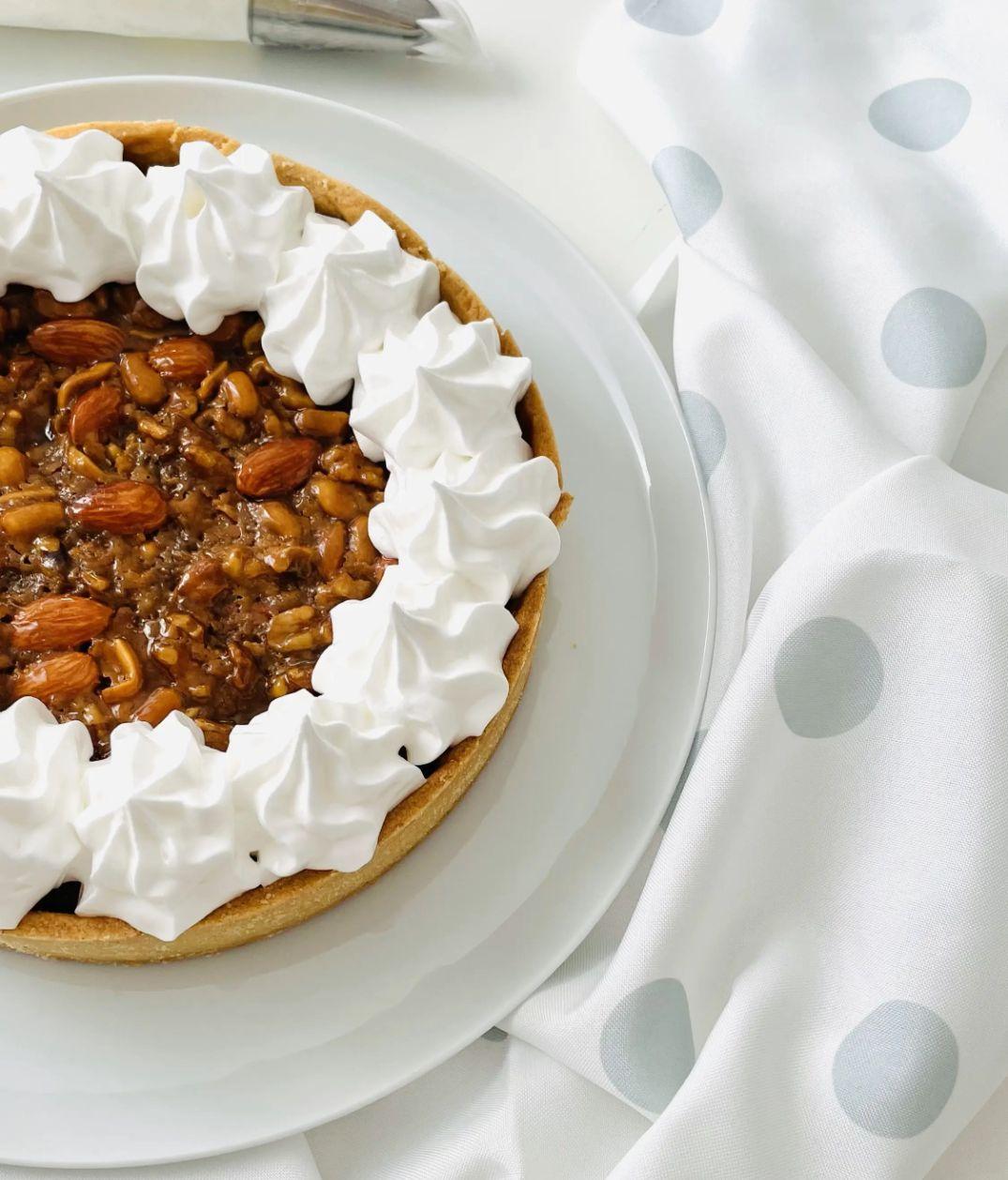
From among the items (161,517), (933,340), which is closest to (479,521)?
(161,517)

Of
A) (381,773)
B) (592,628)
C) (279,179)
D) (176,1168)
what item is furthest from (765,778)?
(279,179)

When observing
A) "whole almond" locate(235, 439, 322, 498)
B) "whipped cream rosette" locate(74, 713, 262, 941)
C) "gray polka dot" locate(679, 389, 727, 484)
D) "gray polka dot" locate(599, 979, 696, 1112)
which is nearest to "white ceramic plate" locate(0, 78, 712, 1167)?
"gray polka dot" locate(679, 389, 727, 484)

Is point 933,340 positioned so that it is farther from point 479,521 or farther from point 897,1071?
point 897,1071

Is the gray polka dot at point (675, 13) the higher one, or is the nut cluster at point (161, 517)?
the gray polka dot at point (675, 13)

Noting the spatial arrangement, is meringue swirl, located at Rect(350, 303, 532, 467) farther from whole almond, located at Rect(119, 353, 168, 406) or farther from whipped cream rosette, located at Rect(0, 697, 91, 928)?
whipped cream rosette, located at Rect(0, 697, 91, 928)

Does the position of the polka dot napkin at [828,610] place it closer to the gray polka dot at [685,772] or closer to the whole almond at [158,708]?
the gray polka dot at [685,772]

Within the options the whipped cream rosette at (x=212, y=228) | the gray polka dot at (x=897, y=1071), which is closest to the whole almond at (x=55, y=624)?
the whipped cream rosette at (x=212, y=228)

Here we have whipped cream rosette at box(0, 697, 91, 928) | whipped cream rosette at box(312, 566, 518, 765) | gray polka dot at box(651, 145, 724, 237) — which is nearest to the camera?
whipped cream rosette at box(0, 697, 91, 928)
